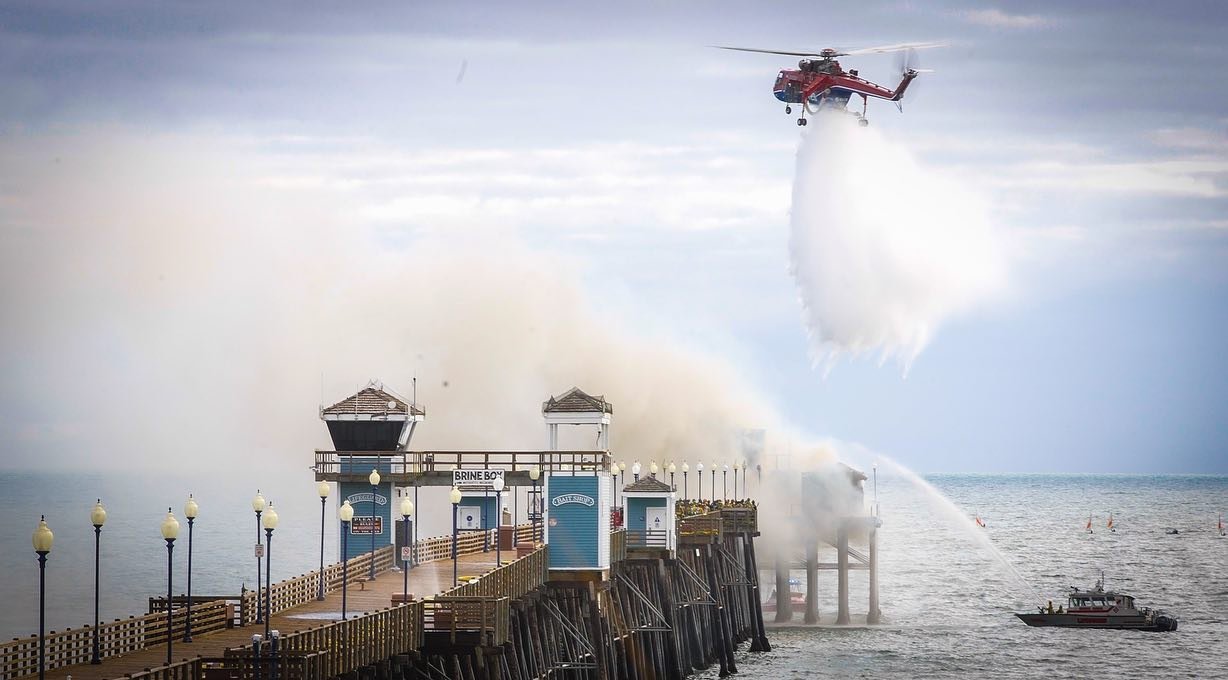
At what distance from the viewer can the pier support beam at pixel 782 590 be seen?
335 feet

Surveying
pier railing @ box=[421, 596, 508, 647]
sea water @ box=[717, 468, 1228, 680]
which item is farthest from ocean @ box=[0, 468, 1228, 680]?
pier railing @ box=[421, 596, 508, 647]

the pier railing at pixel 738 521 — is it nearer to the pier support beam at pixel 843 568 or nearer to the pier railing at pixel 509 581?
the pier support beam at pixel 843 568

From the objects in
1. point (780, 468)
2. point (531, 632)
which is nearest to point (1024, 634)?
point (780, 468)

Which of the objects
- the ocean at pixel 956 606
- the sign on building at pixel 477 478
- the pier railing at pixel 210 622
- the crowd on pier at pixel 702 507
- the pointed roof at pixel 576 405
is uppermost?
the pointed roof at pixel 576 405

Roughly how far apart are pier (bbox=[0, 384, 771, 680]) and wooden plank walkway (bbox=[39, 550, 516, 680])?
0.32 feet

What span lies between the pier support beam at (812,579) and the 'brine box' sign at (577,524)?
43.7 meters

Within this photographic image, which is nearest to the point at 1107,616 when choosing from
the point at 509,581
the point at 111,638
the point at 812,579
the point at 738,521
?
the point at 812,579

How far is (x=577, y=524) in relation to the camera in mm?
59969

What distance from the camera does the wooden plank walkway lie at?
125 feet


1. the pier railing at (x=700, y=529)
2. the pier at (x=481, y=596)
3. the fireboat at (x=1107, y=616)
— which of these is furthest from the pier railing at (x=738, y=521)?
the fireboat at (x=1107, y=616)

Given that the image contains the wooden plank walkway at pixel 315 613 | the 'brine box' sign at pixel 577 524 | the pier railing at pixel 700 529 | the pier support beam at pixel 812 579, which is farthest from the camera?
the pier support beam at pixel 812 579

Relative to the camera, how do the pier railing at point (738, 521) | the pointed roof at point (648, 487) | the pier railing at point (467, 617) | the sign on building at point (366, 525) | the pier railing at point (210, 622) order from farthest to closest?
the pier railing at point (738, 521) → the pointed roof at point (648, 487) → the sign on building at point (366, 525) → the pier railing at point (467, 617) → the pier railing at point (210, 622)

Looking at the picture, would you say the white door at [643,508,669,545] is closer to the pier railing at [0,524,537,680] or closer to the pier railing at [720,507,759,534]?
the pier railing at [0,524,537,680]

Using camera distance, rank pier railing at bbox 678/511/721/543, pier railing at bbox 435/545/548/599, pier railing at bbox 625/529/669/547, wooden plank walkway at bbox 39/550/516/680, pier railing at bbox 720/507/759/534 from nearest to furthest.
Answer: wooden plank walkway at bbox 39/550/516/680, pier railing at bbox 435/545/548/599, pier railing at bbox 625/529/669/547, pier railing at bbox 678/511/721/543, pier railing at bbox 720/507/759/534
